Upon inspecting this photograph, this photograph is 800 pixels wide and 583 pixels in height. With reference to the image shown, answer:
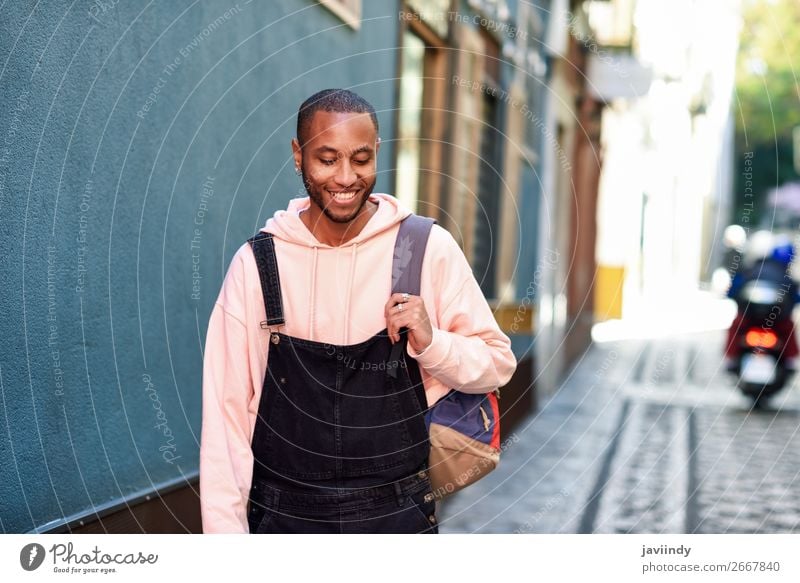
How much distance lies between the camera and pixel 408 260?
8.68 feet

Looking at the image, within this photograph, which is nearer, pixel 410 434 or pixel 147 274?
pixel 410 434

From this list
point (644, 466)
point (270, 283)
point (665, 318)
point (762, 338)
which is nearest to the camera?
point (270, 283)

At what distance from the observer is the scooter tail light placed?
10.8 m

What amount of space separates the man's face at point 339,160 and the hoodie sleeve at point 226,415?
0.77 ft

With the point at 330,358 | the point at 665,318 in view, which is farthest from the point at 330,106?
the point at 665,318

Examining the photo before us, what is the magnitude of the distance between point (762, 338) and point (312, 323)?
28.8 ft

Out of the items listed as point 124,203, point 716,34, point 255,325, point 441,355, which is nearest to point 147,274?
point 124,203

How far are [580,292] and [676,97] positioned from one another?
32.7ft

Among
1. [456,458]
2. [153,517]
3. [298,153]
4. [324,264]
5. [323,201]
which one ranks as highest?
[298,153]

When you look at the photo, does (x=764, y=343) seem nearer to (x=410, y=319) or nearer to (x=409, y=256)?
(x=409, y=256)

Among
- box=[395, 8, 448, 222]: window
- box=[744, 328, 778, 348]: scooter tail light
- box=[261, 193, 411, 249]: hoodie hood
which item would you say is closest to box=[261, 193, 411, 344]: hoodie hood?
box=[261, 193, 411, 249]: hoodie hood

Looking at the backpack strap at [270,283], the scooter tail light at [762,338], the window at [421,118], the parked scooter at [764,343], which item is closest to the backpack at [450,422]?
the backpack strap at [270,283]

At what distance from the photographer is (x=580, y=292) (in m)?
17.4
